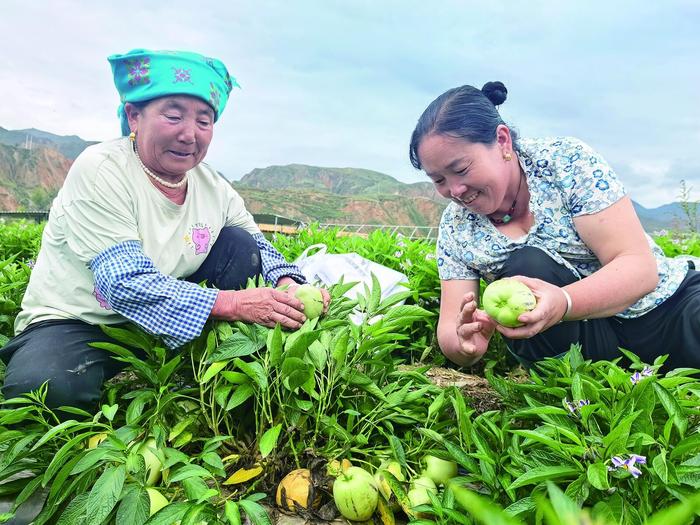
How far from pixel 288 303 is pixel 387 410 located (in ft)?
1.68

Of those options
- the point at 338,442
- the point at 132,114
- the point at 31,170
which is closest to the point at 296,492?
the point at 338,442

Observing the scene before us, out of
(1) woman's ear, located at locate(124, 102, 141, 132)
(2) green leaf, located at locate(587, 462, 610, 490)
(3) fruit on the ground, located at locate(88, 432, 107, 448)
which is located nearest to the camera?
(2) green leaf, located at locate(587, 462, 610, 490)

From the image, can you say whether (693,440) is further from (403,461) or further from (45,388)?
(45,388)

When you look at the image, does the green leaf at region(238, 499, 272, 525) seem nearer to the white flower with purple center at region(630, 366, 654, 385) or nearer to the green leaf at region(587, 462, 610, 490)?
the green leaf at region(587, 462, 610, 490)

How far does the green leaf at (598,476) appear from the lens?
1.32m

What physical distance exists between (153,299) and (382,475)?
100 cm

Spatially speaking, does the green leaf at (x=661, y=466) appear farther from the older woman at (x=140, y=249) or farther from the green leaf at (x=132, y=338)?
the green leaf at (x=132, y=338)

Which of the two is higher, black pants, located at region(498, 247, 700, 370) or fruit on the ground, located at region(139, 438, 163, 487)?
black pants, located at region(498, 247, 700, 370)

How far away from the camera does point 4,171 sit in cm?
10094

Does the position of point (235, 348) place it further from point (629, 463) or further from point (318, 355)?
point (629, 463)

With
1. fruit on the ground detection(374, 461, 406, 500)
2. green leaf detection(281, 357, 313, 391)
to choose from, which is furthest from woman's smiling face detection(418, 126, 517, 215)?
fruit on the ground detection(374, 461, 406, 500)

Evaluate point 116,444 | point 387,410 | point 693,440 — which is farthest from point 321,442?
point 693,440

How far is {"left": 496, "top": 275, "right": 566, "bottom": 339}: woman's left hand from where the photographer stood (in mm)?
1823

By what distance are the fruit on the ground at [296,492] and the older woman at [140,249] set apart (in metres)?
0.54
